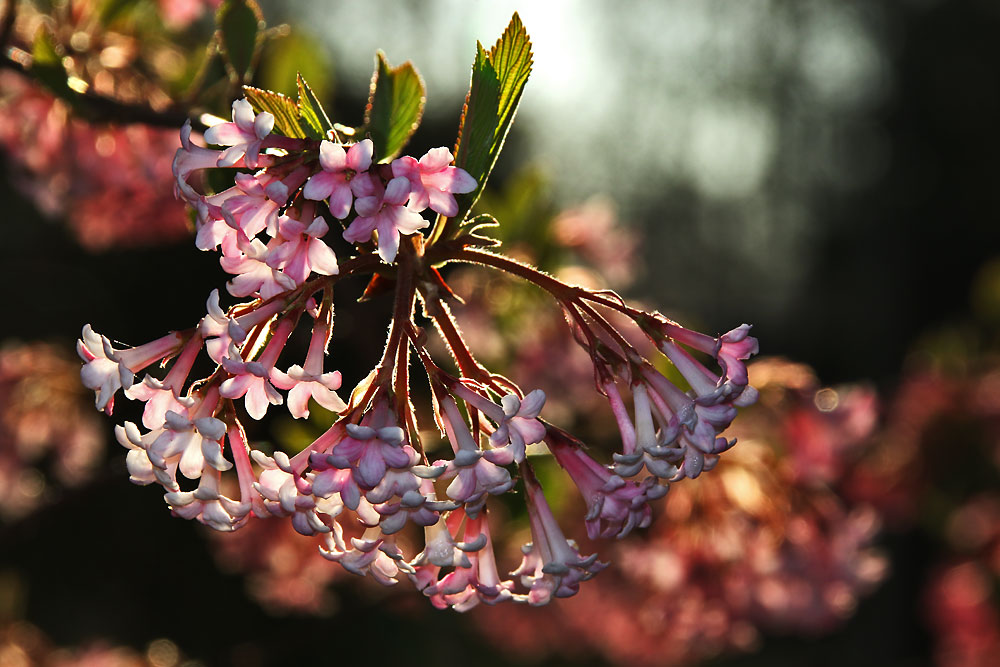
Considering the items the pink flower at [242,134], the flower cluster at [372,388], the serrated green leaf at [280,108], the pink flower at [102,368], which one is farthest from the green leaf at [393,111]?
the pink flower at [102,368]

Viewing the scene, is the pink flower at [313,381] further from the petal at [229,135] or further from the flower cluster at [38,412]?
the flower cluster at [38,412]

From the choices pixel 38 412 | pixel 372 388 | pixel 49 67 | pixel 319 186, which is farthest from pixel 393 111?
pixel 38 412

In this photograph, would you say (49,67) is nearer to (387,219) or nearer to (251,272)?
(251,272)

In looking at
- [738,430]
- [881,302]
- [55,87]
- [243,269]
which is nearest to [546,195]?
[738,430]

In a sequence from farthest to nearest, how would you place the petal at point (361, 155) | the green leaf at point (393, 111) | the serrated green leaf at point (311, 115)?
the green leaf at point (393, 111), the serrated green leaf at point (311, 115), the petal at point (361, 155)

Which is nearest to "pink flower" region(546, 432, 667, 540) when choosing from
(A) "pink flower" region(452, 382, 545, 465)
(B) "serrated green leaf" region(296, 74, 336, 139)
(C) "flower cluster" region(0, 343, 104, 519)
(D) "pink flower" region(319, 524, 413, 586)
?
(A) "pink flower" region(452, 382, 545, 465)

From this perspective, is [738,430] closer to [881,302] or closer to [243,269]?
[243,269]
